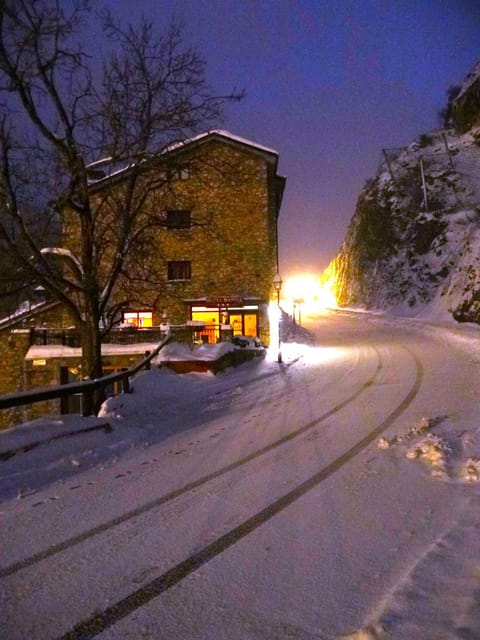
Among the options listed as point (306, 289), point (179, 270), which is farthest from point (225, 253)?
point (306, 289)

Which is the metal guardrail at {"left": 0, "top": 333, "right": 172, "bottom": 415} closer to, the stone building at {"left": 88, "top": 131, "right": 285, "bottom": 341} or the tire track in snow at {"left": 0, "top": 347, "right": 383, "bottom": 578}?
the tire track in snow at {"left": 0, "top": 347, "right": 383, "bottom": 578}

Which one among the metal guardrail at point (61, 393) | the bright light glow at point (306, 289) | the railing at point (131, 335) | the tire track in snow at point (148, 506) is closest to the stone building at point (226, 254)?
the railing at point (131, 335)

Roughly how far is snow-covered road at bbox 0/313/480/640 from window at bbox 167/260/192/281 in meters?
22.6

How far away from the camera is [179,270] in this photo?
3291 cm

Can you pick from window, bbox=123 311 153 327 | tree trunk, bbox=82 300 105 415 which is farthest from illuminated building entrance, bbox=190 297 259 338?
tree trunk, bbox=82 300 105 415

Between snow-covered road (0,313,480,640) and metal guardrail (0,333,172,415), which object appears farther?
metal guardrail (0,333,172,415)

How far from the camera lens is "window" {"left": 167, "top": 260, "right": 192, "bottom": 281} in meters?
32.8

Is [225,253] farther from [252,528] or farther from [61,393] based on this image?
[252,528]

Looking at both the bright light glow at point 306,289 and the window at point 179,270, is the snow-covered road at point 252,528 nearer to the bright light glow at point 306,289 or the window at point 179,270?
the window at point 179,270

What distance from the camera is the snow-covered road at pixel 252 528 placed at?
3.37 meters

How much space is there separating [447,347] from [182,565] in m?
22.3

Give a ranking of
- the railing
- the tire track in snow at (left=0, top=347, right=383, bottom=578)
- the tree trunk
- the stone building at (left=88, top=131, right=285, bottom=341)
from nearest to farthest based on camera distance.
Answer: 1. the tire track in snow at (left=0, top=347, right=383, bottom=578)
2. the tree trunk
3. the railing
4. the stone building at (left=88, top=131, right=285, bottom=341)

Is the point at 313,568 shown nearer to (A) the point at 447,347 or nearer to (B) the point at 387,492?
(B) the point at 387,492

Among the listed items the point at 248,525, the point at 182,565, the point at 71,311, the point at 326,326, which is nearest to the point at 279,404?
the point at 71,311
